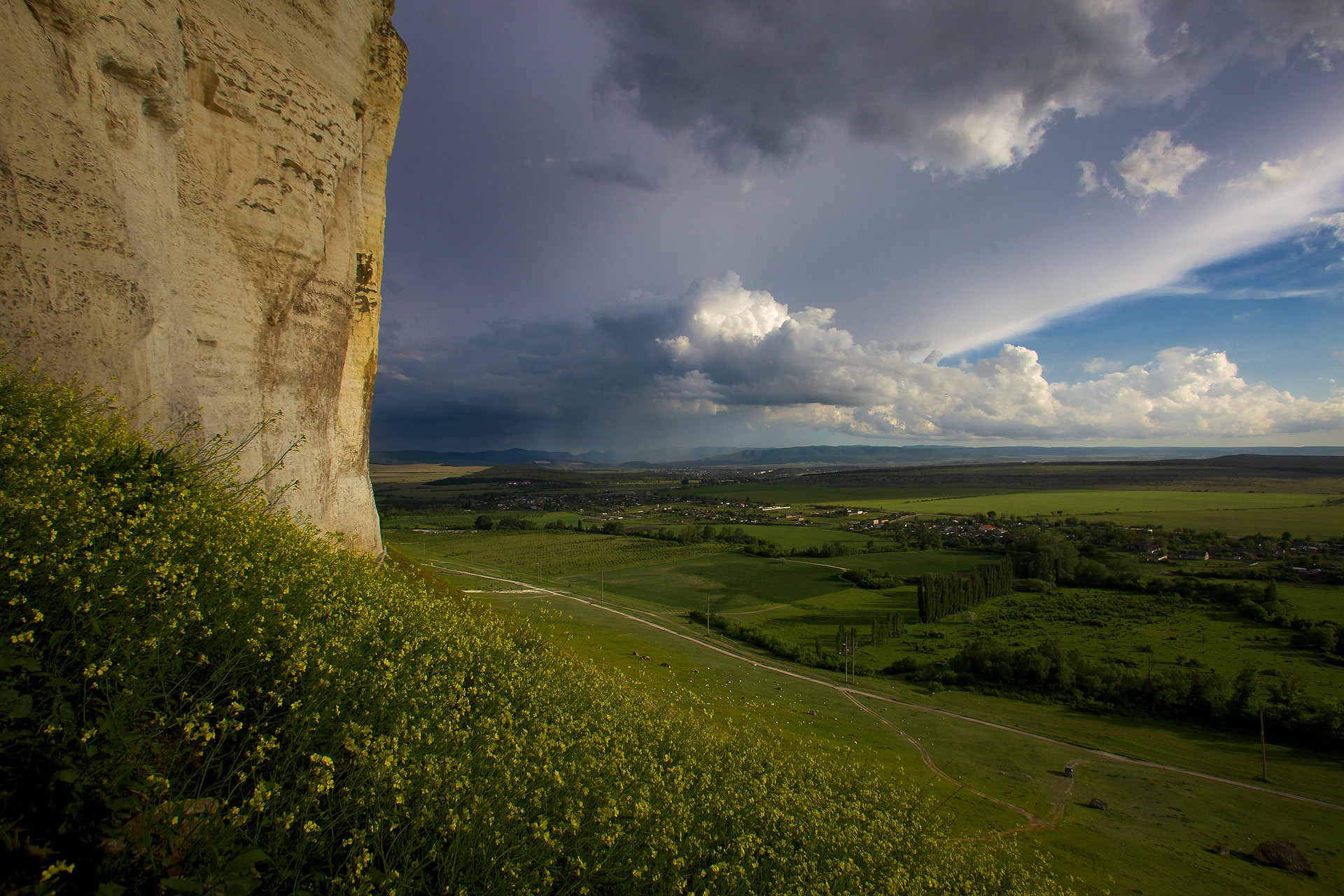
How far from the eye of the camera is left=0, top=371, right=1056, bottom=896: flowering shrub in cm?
442

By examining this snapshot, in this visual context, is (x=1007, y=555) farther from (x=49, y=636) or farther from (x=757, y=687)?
(x=49, y=636)

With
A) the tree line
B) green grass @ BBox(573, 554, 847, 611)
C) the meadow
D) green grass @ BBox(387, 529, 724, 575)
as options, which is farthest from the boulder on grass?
green grass @ BBox(387, 529, 724, 575)

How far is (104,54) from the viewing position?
10.2 meters

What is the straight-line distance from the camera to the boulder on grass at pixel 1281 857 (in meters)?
23.8

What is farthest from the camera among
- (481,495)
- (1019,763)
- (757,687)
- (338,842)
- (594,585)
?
(481,495)

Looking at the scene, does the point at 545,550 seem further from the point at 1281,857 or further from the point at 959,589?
the point at 1281,857

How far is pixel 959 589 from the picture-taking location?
75000 millimetres

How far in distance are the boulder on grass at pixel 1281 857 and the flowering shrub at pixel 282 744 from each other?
25.5 m

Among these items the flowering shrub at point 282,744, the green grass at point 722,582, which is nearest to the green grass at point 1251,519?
the green grass at point 722,582

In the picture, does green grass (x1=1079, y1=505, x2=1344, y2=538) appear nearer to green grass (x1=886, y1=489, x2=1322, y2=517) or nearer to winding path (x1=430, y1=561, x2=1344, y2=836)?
green grass (x1=886, y1=489, x2=1322, y2=517)

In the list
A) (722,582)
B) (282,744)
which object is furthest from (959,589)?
(282,744)

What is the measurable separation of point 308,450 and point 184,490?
792 cm

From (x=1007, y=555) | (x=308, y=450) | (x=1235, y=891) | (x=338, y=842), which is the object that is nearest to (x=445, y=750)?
(x=338, y=842)

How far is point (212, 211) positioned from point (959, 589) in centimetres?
8365
